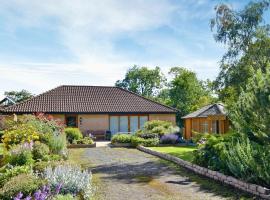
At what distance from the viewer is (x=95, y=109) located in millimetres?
38562

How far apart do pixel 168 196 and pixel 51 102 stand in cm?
3055

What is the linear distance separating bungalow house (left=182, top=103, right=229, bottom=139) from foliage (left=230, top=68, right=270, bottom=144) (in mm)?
17517

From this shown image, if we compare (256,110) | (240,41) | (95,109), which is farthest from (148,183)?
(95,109)

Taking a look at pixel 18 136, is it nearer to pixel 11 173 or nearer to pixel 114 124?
pixel 11 173

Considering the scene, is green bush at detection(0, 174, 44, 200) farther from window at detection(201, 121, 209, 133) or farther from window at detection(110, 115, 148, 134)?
window at detection(110, 115, 148, 134)

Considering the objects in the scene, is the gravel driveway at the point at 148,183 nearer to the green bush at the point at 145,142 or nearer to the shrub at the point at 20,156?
the shrub at the point at 20,156

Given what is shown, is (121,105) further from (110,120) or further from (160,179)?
(160,179)

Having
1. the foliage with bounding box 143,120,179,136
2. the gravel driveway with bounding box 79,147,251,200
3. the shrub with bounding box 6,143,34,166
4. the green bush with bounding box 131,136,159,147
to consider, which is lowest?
the gravel driveway with bounding box 79,147,251,200

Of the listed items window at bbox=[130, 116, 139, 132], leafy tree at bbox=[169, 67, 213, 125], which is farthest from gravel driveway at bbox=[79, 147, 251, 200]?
leafy tree at bbox=[169, 67, 213, 125]

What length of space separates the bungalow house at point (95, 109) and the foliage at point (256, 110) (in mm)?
27264

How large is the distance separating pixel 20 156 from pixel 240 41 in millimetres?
15263

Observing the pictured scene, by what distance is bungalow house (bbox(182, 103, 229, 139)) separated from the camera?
30766 millimetres

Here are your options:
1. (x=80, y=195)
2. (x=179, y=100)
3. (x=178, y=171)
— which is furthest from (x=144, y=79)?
(x=80, y=195)

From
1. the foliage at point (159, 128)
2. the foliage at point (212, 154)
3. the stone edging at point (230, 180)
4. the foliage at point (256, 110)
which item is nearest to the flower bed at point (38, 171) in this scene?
the stone edging at point (230, 180)
